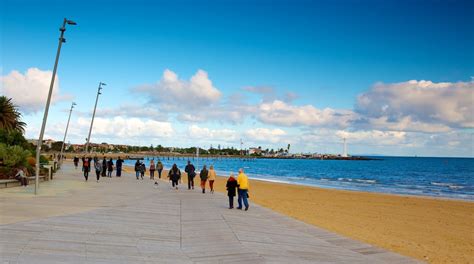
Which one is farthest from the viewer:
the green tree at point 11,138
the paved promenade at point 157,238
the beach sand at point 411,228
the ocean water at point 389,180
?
the ocean water at point 389,180

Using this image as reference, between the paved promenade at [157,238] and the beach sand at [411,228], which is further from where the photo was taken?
the beach sand at [411,228]

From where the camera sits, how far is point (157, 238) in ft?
30.2

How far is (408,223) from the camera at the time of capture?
17891 millimetres

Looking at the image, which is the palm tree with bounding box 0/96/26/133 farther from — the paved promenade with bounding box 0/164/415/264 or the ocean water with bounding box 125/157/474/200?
the paved promenade with bounding box 0/164/415/264

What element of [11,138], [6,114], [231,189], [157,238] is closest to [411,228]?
[231,189]

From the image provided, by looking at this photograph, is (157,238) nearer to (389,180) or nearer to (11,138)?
(11,138)

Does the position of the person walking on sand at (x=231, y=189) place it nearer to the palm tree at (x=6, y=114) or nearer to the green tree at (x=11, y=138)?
the green tree at (x=11, y=138)

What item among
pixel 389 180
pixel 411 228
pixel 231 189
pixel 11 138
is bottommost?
pixel 411 228

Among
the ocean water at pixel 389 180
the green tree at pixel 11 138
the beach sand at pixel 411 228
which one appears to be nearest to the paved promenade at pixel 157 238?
the beach sand at pixel 411 228

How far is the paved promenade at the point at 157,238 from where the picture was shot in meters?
7.60

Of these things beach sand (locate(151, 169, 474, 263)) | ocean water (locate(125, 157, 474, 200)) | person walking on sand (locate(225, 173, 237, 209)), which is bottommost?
beach sand (locate(151, 169, 474, 263))

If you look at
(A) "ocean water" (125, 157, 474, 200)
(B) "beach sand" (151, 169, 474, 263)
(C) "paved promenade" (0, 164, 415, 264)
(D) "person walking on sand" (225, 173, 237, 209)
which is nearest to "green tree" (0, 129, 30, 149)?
(A) "ocean water" (125, 157, 474, 200)

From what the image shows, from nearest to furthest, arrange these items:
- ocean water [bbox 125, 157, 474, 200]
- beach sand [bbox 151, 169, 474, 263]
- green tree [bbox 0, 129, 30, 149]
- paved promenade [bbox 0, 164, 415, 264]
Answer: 1. paved promenade [bbox 0, 164, 415, 264]
2. beach sand [bbox 151, 169, 474, 263]
3. green tree [bbox 0, 129, 30, 149]
4. ocean water [bbox 125, 157, 474, 200]

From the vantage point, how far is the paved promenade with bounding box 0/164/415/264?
760cm
